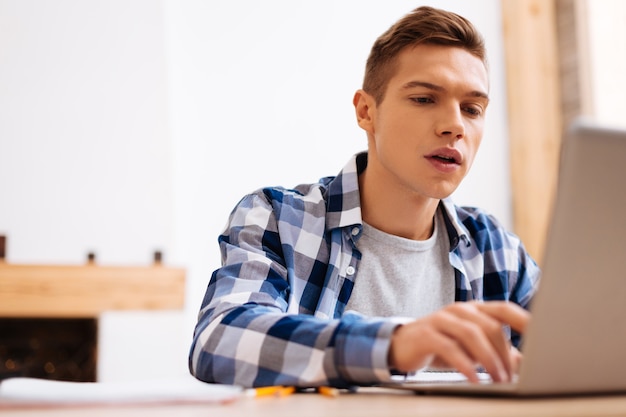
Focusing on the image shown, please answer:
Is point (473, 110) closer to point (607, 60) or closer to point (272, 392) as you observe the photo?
point (272, 392)

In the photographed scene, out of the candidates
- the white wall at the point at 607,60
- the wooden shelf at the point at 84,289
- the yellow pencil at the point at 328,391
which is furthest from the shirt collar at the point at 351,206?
the white wall at the point at 607,60

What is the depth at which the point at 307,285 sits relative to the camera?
115 cm

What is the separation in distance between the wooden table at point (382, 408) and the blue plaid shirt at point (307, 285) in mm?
115

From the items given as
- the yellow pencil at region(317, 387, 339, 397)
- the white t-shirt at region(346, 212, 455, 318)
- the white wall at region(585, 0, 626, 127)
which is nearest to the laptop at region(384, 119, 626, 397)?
the yellow pencil at region(317, 387, 339, 397)

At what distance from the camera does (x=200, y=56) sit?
2.95m

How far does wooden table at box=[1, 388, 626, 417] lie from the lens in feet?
1.45

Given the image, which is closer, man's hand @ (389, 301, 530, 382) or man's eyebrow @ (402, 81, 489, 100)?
man's hand @ (389, 301, 530, 382)

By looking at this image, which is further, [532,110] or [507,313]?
[532,110]

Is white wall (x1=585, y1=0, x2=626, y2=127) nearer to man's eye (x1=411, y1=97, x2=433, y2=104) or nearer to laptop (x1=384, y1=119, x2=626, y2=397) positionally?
man's eye (x1=411, y1=97, x2=433, y2=104)

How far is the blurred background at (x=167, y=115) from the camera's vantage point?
2.90m

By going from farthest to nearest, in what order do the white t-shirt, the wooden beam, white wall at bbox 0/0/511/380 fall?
the wooden beam → white wall at bbox 0/0/511/380 → the white t-shirt

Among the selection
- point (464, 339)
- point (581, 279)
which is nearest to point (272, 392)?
point (464, 339)

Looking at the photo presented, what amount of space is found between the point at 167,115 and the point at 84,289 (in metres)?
0.78

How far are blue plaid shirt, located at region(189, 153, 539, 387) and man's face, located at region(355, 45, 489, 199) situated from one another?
0.09 m
